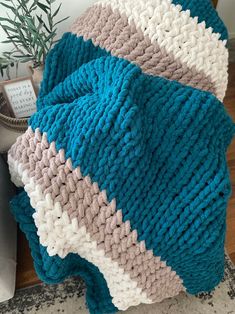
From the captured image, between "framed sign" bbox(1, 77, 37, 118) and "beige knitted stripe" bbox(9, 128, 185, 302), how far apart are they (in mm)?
335

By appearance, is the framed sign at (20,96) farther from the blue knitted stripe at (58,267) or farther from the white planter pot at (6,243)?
the blue knitted stripe at (58,267)

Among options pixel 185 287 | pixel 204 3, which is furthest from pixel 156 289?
pixel 204 3

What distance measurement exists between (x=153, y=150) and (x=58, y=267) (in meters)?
0.33

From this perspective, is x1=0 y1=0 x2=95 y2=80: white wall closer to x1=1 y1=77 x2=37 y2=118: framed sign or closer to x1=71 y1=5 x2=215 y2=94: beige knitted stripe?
x1=1 y1=77 x2=37 y2=118: framed sign

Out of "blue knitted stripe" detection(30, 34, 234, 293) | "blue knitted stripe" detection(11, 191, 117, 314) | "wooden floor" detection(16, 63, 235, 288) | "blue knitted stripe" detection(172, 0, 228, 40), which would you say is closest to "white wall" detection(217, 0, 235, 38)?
"blue knitted stripe" detection(172, 0, 228, 40)

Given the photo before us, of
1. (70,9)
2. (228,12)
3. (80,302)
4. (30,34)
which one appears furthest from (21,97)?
(228,12)

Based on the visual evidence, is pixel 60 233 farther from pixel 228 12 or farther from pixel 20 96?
pixel 228 12

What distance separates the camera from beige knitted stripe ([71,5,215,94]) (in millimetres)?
840

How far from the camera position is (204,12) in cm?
92

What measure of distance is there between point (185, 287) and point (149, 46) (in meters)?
0.64

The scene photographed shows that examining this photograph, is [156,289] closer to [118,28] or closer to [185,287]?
[185,287]

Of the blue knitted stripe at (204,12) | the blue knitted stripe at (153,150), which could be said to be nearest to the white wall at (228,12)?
the blue knitted stripe at (204,12)

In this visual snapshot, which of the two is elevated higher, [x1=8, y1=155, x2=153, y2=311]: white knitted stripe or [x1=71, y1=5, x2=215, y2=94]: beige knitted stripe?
[x1=71, y1=5, x2=215, y2=94]: beige knitted stripe

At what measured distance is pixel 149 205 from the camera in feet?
2.41
